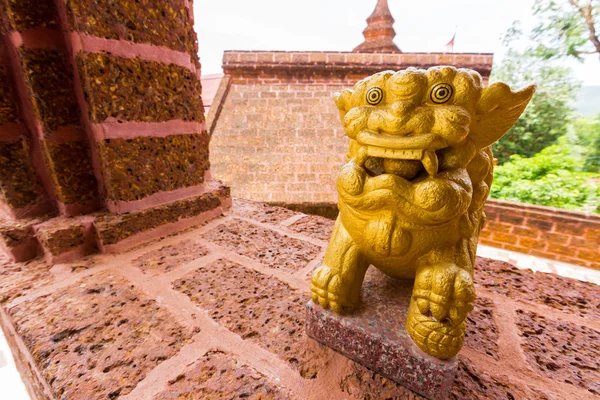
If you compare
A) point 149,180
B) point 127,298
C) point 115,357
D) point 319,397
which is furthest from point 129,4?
point 319,397

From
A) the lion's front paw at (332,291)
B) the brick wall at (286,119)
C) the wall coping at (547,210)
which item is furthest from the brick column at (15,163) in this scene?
the wall coping at (547,210)

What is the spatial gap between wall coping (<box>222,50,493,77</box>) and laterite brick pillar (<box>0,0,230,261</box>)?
2.88 m

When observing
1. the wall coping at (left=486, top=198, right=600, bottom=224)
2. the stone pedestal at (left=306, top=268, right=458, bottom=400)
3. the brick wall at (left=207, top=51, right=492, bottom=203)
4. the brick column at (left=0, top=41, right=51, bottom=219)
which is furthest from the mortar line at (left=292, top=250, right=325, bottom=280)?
the wall coping at (left=486, top=198, right=600, bottom=224)

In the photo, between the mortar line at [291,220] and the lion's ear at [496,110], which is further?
the mortar line at [291,220]

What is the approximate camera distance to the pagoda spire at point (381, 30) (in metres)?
6.86

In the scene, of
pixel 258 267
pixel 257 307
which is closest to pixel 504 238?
pixel 258 267

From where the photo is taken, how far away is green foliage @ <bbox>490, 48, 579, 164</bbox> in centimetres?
623

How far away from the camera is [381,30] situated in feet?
22.7

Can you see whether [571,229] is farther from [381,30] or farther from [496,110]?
[381,30]

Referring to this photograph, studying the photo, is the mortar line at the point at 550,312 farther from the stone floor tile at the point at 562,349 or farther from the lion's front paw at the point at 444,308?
the lion's front paw at the point at 444,308

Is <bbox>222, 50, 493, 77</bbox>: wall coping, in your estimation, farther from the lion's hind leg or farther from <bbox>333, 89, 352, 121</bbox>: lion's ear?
the lion's hind leg

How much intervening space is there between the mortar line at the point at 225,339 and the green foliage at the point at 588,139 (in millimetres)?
6487

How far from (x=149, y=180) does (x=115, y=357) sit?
0.71 metres

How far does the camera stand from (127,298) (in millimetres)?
877
